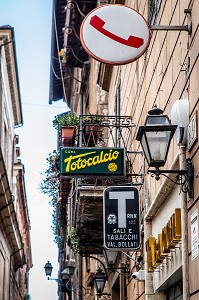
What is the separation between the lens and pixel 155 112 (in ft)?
26.6

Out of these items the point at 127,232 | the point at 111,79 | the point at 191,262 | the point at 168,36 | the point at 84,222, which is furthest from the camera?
the point at 111,79

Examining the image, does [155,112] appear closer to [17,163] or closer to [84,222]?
[84,222]

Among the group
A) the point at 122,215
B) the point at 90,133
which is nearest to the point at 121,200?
the point at 122,215

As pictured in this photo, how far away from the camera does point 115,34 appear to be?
913 cm

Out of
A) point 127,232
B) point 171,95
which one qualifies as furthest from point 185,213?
point 127,232

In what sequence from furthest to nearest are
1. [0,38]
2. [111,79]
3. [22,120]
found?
[22,120] → [0,38] → [111,79]

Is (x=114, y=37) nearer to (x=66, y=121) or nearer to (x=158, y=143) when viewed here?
(x=158, y=143)

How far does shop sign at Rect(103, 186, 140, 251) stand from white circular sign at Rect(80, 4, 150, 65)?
9.76 feet

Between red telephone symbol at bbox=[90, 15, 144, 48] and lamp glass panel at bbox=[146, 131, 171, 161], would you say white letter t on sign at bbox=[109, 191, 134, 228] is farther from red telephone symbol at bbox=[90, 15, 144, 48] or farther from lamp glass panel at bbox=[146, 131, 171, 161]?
lamp glass panel at bbox=[146, 131, 171, 161]

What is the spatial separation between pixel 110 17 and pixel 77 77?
2427cm

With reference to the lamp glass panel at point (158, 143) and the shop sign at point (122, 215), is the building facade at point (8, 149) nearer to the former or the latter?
the shop sign at point (122, 215)

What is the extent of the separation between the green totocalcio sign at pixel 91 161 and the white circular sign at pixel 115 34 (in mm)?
2927

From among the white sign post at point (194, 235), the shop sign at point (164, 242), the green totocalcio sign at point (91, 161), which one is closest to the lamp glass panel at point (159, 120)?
the white sign post at point (194, 235)

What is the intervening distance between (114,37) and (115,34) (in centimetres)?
4
